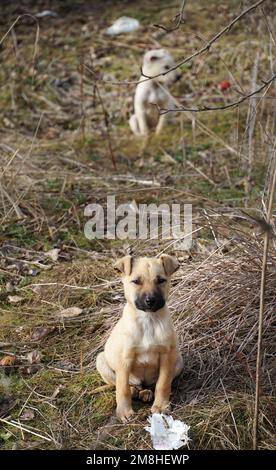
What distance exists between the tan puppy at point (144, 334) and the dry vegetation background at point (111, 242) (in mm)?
174

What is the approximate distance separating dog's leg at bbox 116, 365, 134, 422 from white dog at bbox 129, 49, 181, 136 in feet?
17.6

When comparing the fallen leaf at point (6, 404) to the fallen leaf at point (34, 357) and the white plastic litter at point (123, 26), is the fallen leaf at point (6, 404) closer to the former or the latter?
the fallen leaf at point (34, 357)

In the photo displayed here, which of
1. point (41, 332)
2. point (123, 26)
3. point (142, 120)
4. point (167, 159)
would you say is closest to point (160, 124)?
point (142, 120)

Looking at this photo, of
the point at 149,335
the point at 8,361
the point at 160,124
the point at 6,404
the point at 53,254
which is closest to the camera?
the point at 149,335

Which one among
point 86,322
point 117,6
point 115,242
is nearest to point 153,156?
point 115,242

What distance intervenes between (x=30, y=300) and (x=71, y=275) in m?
0.41

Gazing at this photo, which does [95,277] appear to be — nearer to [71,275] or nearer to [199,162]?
[71,275]

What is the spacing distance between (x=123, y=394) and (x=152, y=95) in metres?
5.67

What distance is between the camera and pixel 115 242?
679 centimetres

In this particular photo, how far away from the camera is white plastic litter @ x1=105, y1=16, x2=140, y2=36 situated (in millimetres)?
11969

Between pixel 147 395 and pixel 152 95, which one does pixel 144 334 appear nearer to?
pixel 147 395

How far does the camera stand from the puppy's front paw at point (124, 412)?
4.27 metres

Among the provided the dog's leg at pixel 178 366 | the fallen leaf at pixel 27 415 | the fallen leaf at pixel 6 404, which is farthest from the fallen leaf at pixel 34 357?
the dog's leg at pixel 178 366

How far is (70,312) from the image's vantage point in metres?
5.58
